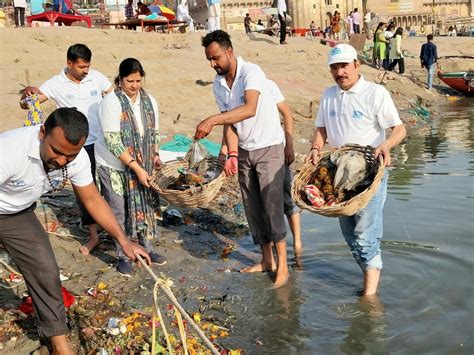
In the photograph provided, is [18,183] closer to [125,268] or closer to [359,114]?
[125,268]

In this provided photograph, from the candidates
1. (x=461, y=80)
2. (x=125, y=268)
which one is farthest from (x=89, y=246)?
(x=461, y=80)

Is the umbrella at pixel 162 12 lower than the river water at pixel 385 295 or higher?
higher

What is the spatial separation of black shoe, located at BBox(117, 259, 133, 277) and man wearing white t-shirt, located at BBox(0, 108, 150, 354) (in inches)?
55.8

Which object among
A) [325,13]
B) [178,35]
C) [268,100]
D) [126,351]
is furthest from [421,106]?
[325,13]

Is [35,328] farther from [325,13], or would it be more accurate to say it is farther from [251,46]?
[325,13]

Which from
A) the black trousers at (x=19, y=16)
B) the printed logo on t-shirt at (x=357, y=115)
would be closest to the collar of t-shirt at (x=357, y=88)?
the printed logo on t-shirt at (x=357, y=115)

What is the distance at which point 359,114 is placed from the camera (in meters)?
4.10

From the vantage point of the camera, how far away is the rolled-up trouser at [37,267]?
11.0ft

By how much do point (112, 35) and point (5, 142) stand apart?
14998 millimetres

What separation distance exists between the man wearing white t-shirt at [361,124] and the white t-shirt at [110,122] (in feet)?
5.17

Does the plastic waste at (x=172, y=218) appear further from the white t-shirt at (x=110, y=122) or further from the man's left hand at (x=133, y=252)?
the man's left hand at (x=133, y=252)

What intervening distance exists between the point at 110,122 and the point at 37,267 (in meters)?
1.66

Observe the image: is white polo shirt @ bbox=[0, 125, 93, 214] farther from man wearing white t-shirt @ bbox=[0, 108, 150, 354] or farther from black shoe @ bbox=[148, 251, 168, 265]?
black shoe @ bbox=[148, 251, 168, 265]

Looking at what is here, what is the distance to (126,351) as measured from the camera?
3.63 metres
